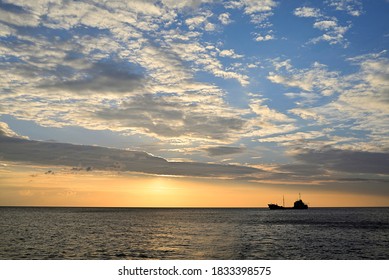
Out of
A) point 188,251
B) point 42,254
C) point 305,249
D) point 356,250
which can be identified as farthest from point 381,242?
point 42,254

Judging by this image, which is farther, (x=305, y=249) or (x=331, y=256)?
(x=305, y=249)

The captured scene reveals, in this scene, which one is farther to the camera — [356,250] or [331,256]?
[356,250]

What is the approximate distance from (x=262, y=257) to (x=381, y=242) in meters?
35.0

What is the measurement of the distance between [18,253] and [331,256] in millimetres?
48627

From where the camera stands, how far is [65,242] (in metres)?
72.0

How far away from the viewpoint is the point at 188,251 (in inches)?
2367

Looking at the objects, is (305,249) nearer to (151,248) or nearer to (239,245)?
(239,245)
